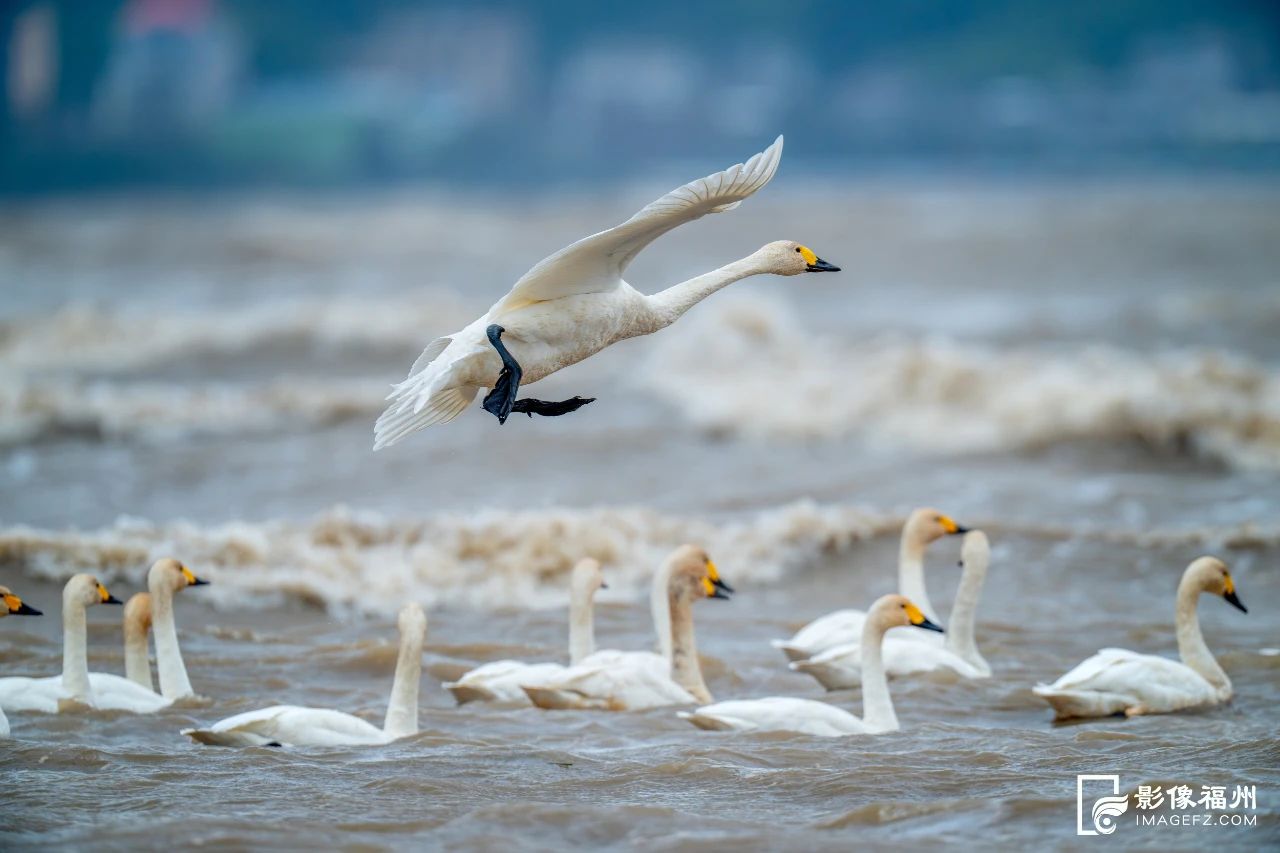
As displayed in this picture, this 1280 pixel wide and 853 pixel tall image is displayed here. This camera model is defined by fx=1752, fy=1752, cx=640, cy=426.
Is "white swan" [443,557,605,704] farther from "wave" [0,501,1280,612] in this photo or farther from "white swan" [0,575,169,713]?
"wave" [0,501,1280,612]

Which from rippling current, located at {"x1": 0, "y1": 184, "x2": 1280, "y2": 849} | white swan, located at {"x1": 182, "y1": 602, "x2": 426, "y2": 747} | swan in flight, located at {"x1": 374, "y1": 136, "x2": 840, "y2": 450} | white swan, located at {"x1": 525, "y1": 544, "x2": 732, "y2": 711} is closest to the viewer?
rippling current, located at {"x1": 0, "y1": 184, "x2": 1280, "y2": 849}

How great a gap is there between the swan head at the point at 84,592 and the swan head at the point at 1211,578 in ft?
19.5

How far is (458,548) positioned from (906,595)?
12.0 ft

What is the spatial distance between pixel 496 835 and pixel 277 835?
2.74 ft

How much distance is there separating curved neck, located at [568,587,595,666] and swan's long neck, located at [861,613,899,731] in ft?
5.39

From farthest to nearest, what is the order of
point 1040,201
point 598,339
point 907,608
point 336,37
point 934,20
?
point 934,20 < point 336,37 < point 1040,201 < point 907,608 < point 598,339

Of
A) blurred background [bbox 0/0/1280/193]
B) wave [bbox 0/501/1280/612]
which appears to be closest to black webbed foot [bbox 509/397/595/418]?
wave [bbox 0/501/1280/612]

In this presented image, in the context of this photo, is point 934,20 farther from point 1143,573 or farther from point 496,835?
point 496,835

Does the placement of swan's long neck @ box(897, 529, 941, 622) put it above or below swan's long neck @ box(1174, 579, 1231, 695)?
above

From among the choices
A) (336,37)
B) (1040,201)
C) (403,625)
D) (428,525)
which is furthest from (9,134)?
(403,625)

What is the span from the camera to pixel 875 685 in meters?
8.80

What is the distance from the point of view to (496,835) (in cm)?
681

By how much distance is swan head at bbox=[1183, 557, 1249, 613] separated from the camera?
989cm

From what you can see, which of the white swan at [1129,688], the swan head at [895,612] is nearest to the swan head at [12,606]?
the swan head at [895,612]
